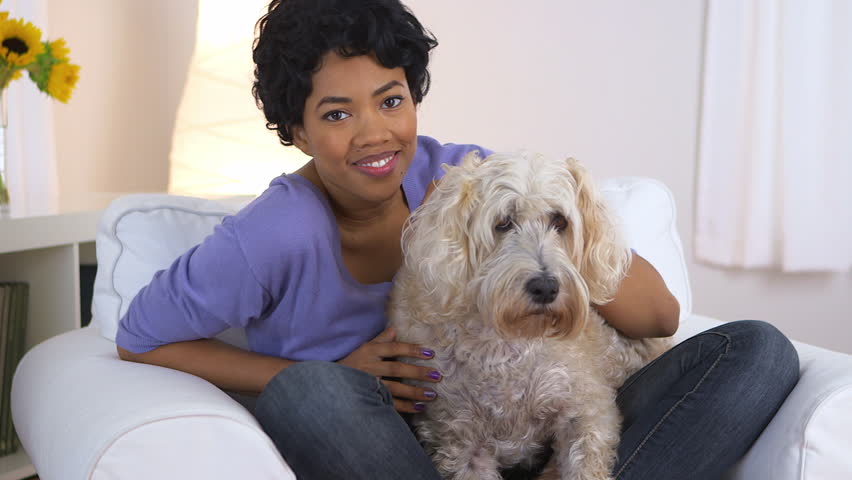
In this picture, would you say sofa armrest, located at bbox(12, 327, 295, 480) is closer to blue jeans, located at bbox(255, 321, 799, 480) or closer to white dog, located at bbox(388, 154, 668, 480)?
blue jeans, located at bbox(255, 321, 799, 480)

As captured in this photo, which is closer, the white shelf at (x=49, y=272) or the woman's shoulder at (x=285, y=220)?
the woman's shoulder at (x=285, y=220)

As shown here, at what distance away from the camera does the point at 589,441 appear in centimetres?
148

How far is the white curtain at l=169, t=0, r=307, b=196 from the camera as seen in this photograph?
10.3 feet

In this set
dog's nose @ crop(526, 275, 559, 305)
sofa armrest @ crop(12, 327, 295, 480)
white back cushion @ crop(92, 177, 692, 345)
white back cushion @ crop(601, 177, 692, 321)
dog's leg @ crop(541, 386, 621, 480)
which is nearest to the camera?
sofa armrest @ crop(12, 327, 295, 480)

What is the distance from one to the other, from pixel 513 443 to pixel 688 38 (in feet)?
8.28

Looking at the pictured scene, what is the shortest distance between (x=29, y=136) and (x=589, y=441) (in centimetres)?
261

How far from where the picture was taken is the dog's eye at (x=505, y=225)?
1.49 m

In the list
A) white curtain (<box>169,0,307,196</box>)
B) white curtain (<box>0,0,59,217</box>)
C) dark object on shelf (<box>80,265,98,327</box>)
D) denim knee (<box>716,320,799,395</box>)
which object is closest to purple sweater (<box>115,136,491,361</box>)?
denim knee (<box>716,320,799,395</box>)

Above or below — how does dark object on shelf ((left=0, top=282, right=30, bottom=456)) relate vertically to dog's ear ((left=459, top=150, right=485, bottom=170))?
below

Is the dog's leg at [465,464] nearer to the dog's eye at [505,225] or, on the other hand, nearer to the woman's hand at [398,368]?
the woman's hand at [398,368]

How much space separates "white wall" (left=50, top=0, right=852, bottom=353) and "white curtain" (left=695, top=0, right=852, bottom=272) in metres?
0.12

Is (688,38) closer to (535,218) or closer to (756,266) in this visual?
(756,266)

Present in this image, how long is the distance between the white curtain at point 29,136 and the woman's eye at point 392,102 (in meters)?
1.89

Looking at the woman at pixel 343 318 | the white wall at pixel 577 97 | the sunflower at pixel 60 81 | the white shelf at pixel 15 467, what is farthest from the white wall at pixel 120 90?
the woman at pixel 343 318
